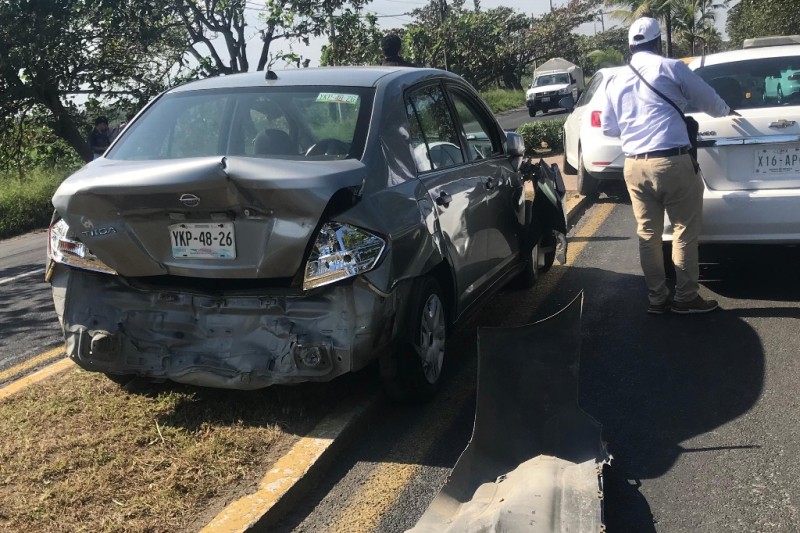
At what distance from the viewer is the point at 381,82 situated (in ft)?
15.0

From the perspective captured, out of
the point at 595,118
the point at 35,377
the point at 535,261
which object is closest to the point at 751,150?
the point at 535,261

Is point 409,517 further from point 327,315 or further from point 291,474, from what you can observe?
point 327,315

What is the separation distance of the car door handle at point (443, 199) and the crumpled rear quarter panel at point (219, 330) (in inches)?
27.8

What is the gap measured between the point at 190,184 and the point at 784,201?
155 inches

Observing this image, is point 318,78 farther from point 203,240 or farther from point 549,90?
point 549,90

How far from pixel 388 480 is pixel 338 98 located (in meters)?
1.99

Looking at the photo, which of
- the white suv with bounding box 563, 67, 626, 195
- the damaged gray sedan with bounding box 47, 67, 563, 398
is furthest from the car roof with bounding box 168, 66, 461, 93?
the white suv with bounding box 563, 67, 626, 195

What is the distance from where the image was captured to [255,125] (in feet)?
15.0

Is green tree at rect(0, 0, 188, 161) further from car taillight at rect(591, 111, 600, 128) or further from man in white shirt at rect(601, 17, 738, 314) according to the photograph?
man in white shirt at rect(601, 17, 738, 314)

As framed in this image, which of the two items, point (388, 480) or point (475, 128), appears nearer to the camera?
point (388, 480)

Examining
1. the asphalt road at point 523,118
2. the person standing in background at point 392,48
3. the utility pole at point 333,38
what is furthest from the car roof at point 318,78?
the asphalt road at point 523,118

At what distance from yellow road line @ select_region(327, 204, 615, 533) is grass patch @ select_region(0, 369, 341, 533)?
16.4 inches

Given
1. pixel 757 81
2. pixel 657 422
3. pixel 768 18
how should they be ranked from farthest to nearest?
pixel 768 18
pixel 757 81
pixel 657 422

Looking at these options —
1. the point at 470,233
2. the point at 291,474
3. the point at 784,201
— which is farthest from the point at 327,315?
the point at 784,201
